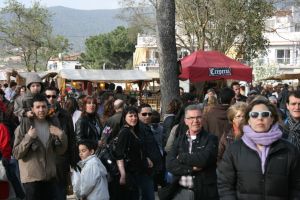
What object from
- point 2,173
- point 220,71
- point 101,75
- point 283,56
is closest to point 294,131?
point 2,173

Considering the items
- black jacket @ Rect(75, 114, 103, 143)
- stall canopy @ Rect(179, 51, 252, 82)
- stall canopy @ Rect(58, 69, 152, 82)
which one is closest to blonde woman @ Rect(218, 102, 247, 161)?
black jacket @ Rect(75, 114, 103, 143)

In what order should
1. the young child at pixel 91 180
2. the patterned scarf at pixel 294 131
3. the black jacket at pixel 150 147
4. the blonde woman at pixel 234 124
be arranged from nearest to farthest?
the patterned scarf at pixel 294 131 → the blonde woman at pixel 234 124 → the young child at pixel 91 180 → the black jacket at pixel 150 147

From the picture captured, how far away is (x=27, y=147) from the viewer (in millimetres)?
6898

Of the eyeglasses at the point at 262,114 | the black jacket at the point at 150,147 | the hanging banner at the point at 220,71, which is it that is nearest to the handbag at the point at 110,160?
the black jacket at the point at 150,147

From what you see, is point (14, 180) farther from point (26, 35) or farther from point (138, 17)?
point (26, 35)

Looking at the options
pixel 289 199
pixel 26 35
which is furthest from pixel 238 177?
pixel 26 35

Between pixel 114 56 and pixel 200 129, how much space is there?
291 feet

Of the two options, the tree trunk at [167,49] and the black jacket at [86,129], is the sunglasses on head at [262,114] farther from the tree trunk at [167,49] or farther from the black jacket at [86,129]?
the tree trunk at [167,49]

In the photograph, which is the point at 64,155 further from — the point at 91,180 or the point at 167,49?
the point at 167,49

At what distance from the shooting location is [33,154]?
7.06 metres

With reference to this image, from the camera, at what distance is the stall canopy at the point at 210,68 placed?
1698cm

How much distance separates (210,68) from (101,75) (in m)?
9.27

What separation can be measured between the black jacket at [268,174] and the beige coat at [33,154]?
2824 mm

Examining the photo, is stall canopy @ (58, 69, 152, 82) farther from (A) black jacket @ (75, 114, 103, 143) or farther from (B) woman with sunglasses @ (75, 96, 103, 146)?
(A) black jacket @ (75, 114, 103, 143)
